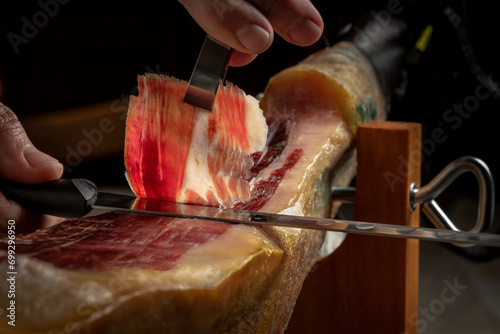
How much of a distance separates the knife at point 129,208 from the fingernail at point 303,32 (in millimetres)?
465

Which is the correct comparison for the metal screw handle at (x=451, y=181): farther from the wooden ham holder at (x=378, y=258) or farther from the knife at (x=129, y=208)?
the knife at (x=129, y=208)

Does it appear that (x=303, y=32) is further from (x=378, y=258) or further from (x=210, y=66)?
(x=378, y=258)

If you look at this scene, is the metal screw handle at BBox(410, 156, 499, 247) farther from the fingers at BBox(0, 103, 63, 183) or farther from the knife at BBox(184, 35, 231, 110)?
the fingers at BBox(0, 103, 63, 183)

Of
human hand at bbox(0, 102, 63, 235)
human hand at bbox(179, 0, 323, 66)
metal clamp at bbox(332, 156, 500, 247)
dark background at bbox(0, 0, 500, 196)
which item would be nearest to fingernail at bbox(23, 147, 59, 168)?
human hand at bbox(0, 102, 63, 235)

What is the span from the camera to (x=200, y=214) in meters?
1.12

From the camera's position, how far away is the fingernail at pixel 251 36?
1120 millimetres

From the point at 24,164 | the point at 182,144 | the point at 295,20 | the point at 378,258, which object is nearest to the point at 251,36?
the point at 295,20

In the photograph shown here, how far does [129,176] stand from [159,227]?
0.28 meters

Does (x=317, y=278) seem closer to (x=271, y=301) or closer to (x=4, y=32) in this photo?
(x=271, y=301)

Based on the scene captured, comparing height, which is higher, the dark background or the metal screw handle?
the dark background

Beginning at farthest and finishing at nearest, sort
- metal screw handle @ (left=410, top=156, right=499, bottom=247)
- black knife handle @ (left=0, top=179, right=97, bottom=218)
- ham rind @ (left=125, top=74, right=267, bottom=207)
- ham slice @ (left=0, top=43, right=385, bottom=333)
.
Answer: metal screw handle @ (left=410, top=156, right=499, bottom=247) → ham rind @ (left=125, top=74, right=267, bottom=207) → black knife handle @ (left=0, top=179, right=97, bottom=218) → ham slice @ (left=0, top=43, right=385, bottom=333)

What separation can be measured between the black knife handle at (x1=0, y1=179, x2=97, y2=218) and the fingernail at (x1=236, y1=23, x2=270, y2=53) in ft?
1.50

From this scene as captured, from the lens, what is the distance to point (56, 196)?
3.70ft

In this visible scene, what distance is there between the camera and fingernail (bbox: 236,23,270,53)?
1.12 meters
